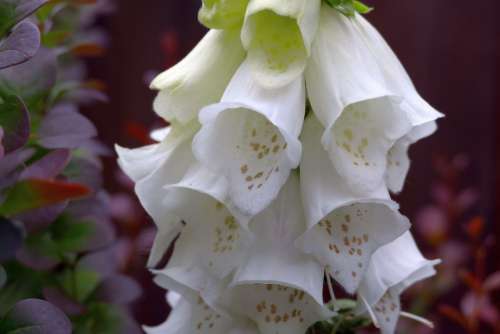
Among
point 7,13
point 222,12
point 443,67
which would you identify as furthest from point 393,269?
point 443,67

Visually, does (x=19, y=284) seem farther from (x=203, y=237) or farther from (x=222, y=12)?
(x=222, y=12)

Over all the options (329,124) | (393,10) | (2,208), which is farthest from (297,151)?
(393,10)

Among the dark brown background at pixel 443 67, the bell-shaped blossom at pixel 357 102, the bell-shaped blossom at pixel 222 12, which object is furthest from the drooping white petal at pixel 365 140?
the dark brown background at pixel 443 67

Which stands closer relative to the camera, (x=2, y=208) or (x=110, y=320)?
(x=2, y=208)

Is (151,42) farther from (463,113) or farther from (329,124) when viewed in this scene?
(329,124)

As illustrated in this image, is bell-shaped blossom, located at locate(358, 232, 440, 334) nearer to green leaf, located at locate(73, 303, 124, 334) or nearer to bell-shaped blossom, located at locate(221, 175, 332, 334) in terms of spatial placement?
bell-shaped blossom, located at locate(221, 175, 332, 334)

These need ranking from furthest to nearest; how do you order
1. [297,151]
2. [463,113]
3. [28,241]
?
[463,113]
[28,241]
[297,151]

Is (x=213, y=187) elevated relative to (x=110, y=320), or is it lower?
elevated
